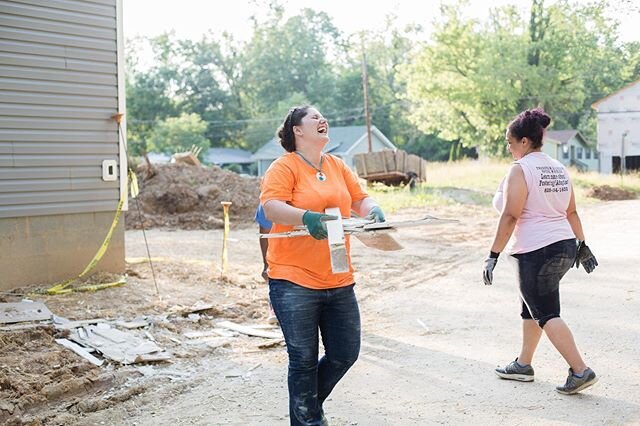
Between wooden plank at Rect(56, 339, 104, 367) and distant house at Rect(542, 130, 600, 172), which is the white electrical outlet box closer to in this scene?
wooden plank at Rect(56, 339, 104, 367)

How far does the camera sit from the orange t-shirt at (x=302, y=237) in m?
3.89

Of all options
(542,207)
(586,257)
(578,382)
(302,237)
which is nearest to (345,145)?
(586,257)

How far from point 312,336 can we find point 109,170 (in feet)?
19.8

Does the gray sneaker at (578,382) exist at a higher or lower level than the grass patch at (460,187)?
lower

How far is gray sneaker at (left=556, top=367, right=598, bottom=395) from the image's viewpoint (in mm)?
4910

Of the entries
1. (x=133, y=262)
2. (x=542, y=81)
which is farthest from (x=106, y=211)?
(x=542, y=81)

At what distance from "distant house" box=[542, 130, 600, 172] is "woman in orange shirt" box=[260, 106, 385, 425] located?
46.6 metres

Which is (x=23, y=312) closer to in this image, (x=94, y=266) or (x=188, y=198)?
(x=94, y=266)

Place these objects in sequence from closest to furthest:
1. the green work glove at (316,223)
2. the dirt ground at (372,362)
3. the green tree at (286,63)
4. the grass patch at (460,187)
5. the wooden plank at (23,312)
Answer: the green work glove at (316,223) < the dirt ground at (372,362) < the wooden plank at (23,312) < the grass patch at (460,187) < the green tree at (286,63)

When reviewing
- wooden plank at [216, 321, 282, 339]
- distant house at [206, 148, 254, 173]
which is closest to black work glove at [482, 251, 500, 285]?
wooden plank at [216, 321, 282, 339]

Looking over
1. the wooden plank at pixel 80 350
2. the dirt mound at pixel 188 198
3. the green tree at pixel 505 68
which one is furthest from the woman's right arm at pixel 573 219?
the green tree at pixel 505 68

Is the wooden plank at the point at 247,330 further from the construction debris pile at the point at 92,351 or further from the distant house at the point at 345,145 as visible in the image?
the distant house at the point at 345,145

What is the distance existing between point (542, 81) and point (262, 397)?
4261cm

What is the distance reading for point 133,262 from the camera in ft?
34.1
